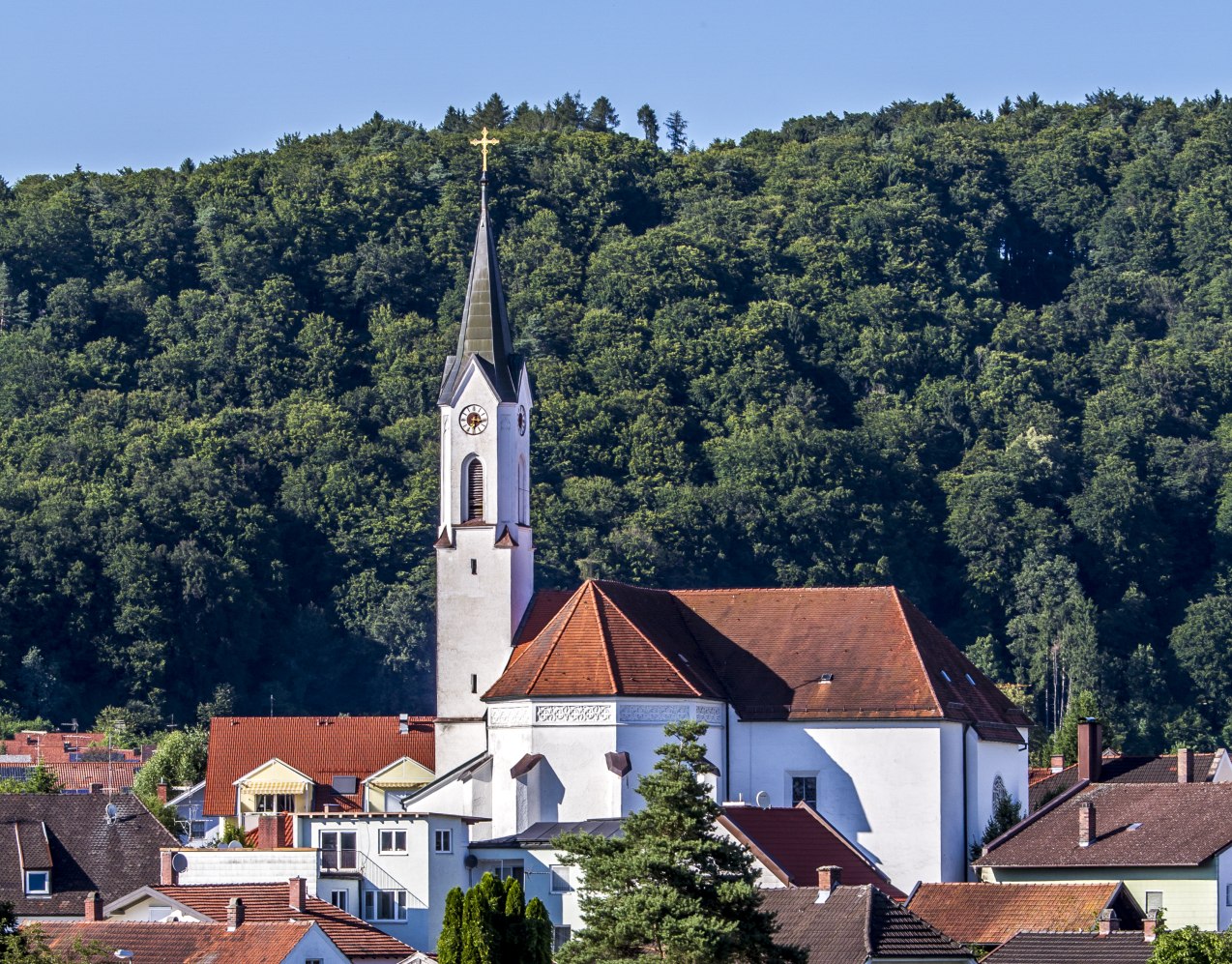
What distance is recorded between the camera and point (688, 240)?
163m

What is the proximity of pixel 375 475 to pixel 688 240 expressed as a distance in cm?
2431

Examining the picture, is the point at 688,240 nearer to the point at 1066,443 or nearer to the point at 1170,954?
the point at 1066,443

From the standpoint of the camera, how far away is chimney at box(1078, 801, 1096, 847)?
219 ft

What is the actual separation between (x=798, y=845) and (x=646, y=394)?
87.5 m

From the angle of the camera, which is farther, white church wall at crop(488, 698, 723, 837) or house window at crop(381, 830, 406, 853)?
white church wall at crop(488, 698, 723, 837)

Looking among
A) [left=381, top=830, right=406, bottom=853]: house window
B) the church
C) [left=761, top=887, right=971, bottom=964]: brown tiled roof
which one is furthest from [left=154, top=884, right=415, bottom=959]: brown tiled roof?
the church

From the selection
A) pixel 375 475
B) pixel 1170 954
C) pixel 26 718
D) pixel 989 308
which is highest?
pixel 989 308

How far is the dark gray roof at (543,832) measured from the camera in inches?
2660

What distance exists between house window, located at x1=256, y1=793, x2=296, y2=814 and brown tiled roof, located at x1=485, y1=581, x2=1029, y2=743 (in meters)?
12.1

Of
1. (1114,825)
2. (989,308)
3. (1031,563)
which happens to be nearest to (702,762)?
(1114,825)

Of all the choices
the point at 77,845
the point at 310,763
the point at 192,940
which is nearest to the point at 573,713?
the point at 77,845

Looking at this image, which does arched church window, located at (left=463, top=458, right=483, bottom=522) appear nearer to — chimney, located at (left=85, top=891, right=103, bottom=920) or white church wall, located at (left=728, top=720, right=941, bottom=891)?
white church wall, located at (left=728, top=720, right=941, bottom=891)

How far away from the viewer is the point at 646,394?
153000 mm

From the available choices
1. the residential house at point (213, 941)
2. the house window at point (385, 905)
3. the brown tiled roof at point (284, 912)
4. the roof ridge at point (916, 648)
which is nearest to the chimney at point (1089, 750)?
the roof ridge at point (916, 648)
